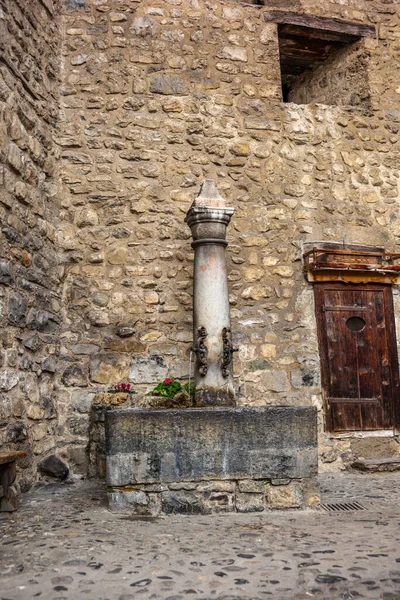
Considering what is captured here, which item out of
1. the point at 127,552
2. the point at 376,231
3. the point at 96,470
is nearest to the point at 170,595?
the point at 127,552

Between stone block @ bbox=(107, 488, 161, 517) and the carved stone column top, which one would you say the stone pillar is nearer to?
the carved stone column top

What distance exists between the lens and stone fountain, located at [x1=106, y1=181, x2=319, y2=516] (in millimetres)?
4023

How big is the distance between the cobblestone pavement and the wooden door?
1724 millimetres

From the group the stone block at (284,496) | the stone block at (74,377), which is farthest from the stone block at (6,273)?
the stone block at (284,496)

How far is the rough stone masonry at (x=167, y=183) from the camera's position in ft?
17.9

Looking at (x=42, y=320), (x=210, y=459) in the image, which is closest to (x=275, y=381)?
(x=210, y=459)

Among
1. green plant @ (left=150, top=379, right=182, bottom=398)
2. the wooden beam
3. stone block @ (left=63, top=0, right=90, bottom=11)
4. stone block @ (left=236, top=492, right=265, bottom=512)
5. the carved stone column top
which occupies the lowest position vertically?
stone block @ (left=236, top=492, right=265, bottom=512)

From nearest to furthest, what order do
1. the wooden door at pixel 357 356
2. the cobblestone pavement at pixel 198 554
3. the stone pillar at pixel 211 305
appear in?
the cobblestone pavement at pixel 198 554 → the stone pillar at pixel 211 305 → the wooden door at pixel 357 356

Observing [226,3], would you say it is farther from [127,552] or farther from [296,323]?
[127,552]

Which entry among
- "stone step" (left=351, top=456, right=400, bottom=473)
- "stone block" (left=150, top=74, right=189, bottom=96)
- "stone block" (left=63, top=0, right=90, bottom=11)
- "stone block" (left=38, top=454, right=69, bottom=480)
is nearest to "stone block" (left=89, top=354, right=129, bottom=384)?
"stone block" (left=38, top=454, right=69, bottom=480)

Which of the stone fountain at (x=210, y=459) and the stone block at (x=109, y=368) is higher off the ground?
the stone block at (x=109, y=368)

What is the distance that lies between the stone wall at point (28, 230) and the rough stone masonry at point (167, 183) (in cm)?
3

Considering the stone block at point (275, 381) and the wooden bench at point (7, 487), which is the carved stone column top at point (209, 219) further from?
the wooden bench at point (7, 487)

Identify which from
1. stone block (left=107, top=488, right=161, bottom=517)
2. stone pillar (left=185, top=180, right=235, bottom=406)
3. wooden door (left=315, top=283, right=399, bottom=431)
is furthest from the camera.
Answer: wooden door (left=315, top=283, right=399, bottom=431)
